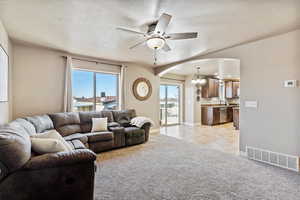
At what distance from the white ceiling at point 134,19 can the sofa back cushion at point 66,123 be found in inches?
68.9

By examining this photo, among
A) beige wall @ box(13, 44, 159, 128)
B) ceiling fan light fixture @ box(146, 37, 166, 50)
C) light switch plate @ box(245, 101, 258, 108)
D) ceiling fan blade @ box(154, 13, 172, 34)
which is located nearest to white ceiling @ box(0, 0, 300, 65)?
ceiling fan blade @ box(154, 13, 172, 34)

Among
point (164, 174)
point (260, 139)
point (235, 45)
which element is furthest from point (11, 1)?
point (260, 139)

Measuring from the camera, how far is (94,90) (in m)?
5.00

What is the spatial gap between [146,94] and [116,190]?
13.6 feet

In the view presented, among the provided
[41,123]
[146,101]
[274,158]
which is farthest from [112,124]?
[274,158]

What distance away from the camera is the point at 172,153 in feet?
11.9

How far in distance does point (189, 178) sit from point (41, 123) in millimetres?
3088

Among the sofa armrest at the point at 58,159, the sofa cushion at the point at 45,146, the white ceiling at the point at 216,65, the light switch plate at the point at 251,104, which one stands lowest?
the sofa armrest at the point at 58,159

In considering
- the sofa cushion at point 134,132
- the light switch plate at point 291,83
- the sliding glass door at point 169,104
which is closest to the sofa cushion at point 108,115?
the sofa cushion at point 134,132

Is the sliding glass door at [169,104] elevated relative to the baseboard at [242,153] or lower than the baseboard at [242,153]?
elevated

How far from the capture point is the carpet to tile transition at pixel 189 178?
205 centimetres

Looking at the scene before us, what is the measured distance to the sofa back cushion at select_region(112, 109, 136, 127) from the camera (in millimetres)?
4691

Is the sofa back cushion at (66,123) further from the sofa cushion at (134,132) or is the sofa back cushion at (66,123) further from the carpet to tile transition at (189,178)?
the sofa cushion at (134,132)

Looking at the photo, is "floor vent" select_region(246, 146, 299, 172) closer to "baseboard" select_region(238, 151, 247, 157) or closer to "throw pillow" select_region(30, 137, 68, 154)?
"baseboard" select_region(238, 151, 247, 157)
